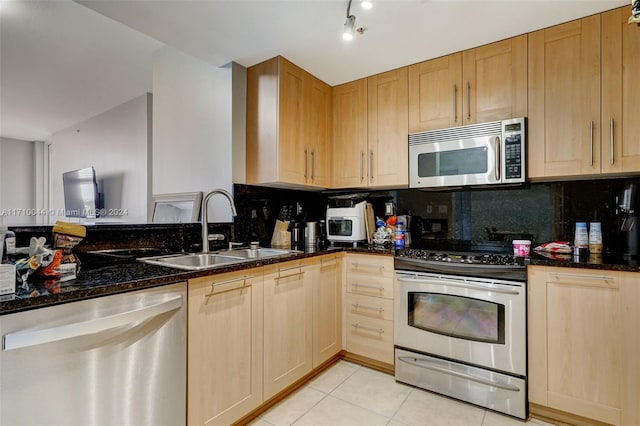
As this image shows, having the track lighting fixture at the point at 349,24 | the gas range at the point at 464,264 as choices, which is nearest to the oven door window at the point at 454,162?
the gas range at the point at 464,264

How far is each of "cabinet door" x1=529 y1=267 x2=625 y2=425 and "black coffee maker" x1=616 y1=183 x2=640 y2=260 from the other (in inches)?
16.0

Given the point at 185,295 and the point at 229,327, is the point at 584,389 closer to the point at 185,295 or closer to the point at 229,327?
the point at 229,327

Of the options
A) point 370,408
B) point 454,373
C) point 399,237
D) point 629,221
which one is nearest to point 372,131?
point 399,237

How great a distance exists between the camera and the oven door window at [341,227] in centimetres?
262

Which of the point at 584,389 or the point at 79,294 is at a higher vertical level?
the point at 79,294

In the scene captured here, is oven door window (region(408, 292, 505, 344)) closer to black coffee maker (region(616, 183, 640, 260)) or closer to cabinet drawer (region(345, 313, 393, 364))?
cabinet drawer (region(345, 313, 393, 364))

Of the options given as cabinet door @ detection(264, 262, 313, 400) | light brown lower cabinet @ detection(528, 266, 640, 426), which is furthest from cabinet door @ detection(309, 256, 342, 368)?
light brown lower cabinet @ detection(528, 266, 640, 426)

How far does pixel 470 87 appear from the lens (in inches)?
86.8

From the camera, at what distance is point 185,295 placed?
4.57ft

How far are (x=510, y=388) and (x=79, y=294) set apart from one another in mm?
2155

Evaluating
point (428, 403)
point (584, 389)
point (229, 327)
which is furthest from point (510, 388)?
point (229, 327)

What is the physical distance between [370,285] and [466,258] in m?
0.70

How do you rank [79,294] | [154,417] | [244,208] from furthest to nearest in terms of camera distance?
[244,208] < [154,417] < [79,294]

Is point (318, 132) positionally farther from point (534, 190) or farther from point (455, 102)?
point (534, 190)
